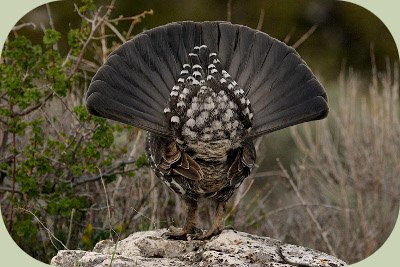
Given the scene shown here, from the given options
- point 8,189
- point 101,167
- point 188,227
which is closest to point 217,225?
point 188,227

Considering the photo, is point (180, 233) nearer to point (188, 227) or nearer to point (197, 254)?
point (188, 227)

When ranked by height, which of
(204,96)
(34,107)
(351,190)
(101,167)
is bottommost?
(351,190)

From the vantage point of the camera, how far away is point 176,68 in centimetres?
698

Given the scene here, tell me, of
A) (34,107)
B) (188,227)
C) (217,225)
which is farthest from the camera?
(34,107)

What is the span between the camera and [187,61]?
22.9ft

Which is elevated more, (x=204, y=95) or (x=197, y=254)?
(x=204, y=95)

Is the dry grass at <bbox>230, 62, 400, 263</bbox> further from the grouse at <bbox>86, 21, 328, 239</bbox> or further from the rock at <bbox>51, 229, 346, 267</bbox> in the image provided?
the grouse at <bbox>86, 21, 328, 239</bbox>

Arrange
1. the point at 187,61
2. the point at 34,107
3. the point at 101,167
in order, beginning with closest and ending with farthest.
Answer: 1. the point at 187,61
2. the point at 34,107
3. the point at 101,167

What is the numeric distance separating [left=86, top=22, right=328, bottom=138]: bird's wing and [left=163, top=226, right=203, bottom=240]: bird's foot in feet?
2.98

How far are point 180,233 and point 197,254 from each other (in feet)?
1.58

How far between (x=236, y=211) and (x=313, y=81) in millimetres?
2289

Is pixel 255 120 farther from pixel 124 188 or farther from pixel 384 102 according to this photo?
pixel 384 102

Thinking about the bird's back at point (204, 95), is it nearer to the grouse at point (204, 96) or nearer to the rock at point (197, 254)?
the grouse at point (204, 96)

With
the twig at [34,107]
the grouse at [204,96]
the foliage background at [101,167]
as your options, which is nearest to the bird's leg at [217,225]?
the grouse at [204,96]
